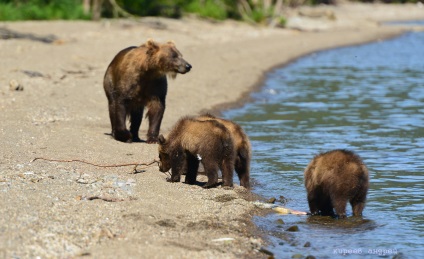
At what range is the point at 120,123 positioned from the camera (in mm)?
12945

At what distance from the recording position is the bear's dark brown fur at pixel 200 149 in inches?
385

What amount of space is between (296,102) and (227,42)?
13.1 metres

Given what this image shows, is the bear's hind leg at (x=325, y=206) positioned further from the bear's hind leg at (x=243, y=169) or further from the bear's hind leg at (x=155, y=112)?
the bear's hind leg at (x=155, y=112)

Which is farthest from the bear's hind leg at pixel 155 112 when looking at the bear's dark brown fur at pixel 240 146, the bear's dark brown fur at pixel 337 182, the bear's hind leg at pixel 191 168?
the bear's dark brown fur at pixel 337 182

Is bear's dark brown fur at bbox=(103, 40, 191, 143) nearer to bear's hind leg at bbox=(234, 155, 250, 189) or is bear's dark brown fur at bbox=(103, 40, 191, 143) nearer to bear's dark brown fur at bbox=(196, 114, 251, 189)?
bear's dark brown fur at bbox=(196, 114, 251, 189)

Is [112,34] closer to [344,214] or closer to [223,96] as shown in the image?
[223,96]

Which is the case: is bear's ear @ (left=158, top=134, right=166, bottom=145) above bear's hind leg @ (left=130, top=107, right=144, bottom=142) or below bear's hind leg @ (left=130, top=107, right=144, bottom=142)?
above

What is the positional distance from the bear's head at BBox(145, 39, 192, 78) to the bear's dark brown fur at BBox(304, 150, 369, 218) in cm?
368

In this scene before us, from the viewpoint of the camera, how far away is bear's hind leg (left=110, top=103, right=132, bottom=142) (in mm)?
12922

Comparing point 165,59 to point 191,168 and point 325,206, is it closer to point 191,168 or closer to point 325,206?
point 191,168

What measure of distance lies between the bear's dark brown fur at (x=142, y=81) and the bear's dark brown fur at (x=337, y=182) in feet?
12.4

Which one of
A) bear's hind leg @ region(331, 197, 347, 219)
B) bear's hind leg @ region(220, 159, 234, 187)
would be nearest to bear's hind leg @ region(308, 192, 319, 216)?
bear's hind leg @ region(331, 197, 347, 219)

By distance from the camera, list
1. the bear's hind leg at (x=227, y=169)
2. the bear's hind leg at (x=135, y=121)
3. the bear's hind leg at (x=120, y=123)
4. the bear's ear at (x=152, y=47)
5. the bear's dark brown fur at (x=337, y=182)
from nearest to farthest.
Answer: the bear's dark brown fur at (x=337, y=182), the bear's hind leg at (x=227, y=169), the bear's ear at (x=152, y=47), the bear's hind leg at (x=120, y=123), the bear's hind leg at (x=135, y=121)

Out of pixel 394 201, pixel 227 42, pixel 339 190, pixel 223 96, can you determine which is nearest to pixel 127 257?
pixel 339 190
